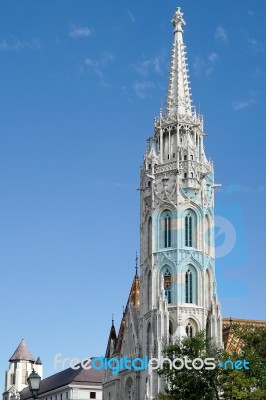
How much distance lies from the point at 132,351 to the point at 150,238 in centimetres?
1360

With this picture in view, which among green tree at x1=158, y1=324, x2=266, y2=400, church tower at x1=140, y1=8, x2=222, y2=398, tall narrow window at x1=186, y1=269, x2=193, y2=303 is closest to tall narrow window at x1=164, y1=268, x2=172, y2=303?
church tower at x1=140, y1=8, x2=222, y2=398

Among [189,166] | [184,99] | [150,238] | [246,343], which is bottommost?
[246,343]

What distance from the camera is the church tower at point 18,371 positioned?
602 feet

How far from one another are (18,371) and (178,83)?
96.1 m

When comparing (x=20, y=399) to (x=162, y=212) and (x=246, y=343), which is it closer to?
(x=162, y=212)

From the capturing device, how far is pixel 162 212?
3979 inches

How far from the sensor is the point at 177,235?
99.0 m

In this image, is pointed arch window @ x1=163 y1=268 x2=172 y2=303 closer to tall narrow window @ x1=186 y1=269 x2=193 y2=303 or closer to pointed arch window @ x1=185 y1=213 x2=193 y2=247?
tall narrow window @ x1=186 y1=269 x2=193 y2=303

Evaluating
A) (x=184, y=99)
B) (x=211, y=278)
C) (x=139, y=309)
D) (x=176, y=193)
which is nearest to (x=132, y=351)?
(x=139, y=309)

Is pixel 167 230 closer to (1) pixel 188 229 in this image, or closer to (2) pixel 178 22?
(1) pixel 188 229

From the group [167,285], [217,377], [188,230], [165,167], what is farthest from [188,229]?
[217,377]

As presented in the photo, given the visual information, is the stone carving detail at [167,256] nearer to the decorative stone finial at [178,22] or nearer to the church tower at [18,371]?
the decorative stone finial at [178,22]

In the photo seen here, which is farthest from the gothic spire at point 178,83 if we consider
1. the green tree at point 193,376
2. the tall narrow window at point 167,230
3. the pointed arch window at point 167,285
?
the green tree at point 193,376

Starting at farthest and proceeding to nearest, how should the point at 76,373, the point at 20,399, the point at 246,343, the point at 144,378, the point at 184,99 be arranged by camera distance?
the point at 20,399 < the point at 76,373 < the point at 184,99 < the point at 144,378 < the point at 246,343
